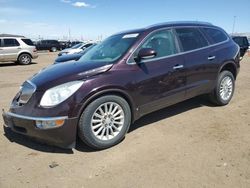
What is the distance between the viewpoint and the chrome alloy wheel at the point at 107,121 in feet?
12.7

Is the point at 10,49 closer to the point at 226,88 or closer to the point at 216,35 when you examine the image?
the point at 216,35

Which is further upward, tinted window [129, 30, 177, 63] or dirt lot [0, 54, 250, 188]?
tinted window [129, 30, 177, 63]

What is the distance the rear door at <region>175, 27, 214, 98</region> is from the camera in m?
4.98

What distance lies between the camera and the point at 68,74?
3.86 m

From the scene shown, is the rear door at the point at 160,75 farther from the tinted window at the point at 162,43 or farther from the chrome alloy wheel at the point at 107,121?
the chrome alloy wheel at the point at 107,121

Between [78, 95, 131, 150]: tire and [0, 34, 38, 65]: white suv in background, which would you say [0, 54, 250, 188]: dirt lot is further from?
[0, 34, 38, 65]: white suv in background

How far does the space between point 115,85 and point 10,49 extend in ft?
50.8

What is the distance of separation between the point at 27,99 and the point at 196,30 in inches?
138

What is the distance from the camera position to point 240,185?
9.64 ft

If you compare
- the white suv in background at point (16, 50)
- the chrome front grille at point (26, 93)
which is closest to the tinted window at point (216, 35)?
the chrome front grille at point (26, 93)

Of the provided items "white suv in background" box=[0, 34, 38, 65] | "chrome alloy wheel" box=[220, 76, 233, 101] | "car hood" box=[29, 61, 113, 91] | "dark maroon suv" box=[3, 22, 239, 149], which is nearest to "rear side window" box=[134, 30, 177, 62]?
"dark maroon suv" box=[3, 22, 239, 149]

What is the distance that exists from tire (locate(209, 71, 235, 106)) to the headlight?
10.5 feet

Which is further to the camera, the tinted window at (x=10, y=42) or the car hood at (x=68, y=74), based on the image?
the tinted window at (x=10, y=42)

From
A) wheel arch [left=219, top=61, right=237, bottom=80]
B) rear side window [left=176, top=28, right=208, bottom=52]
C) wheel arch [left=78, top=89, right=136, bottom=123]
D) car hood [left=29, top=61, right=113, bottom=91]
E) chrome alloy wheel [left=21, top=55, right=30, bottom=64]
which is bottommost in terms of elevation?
chrome alloy wheel [left=21, top=55, right=30, bottom=64]
